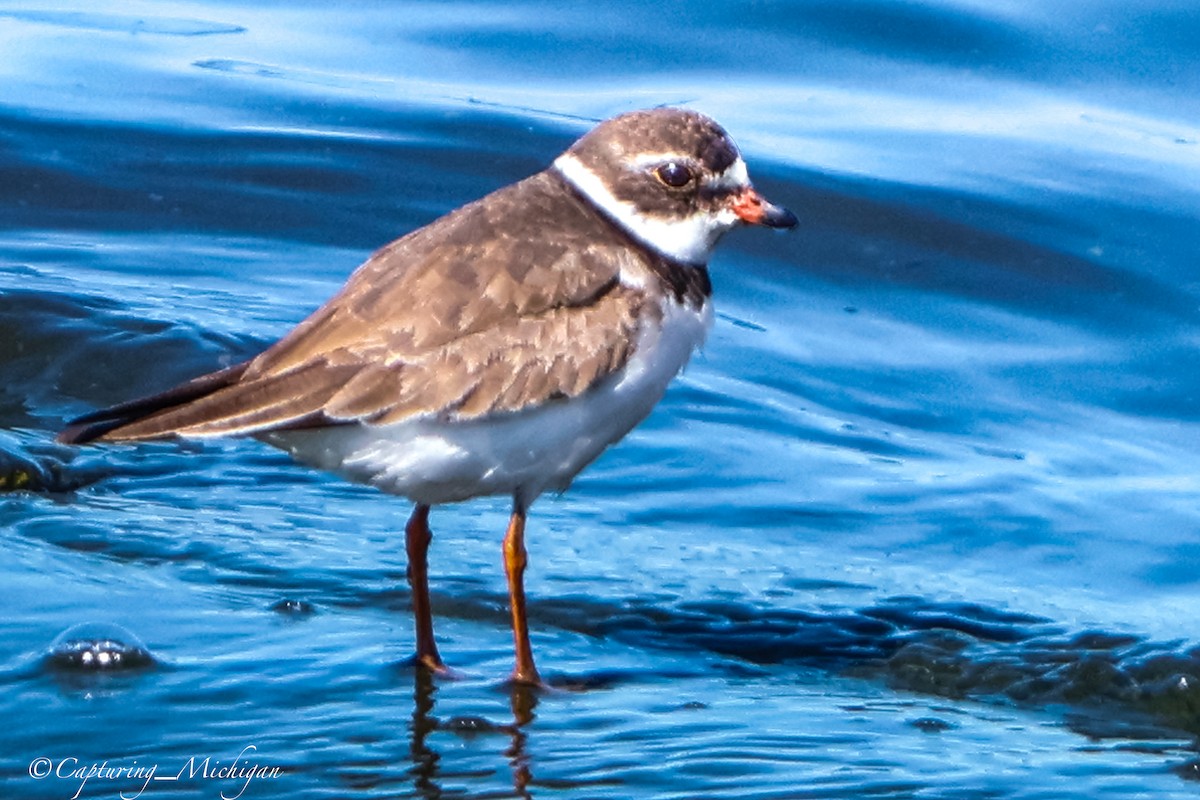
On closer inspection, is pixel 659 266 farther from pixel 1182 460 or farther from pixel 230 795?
pixel 1182 460

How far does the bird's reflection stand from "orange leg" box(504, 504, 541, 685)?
0.04 meters

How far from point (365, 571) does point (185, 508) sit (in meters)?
0.80

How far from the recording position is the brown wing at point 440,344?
503 centimetres

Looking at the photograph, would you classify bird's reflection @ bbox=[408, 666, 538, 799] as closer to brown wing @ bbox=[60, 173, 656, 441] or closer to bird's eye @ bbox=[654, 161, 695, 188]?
brown wing @ bbox=[60, 173, 656, 441]

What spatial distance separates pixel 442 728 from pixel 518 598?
22.5 inches

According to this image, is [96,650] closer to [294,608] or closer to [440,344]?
[294,608]

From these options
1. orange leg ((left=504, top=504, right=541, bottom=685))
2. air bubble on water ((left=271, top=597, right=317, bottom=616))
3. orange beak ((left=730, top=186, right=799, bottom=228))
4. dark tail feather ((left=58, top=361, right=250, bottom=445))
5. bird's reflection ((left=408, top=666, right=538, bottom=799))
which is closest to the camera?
bird's reflection ((left=408, top=666, right=538, bottom=799))

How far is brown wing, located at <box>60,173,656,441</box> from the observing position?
5031mm

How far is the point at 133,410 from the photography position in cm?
503

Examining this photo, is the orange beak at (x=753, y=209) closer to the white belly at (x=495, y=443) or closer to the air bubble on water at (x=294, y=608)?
the white belly at (x=495, y=443)

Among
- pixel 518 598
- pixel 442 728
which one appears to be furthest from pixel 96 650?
pixel 518 598

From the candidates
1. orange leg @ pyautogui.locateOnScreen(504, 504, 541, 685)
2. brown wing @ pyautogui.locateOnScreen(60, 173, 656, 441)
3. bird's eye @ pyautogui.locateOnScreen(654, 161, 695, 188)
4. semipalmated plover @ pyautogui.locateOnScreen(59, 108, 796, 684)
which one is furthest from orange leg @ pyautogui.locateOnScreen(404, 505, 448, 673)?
bird's eye @ pyautogui.locateOnScreen(654, 161, 695, 188)

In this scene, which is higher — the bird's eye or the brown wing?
the bird's eye

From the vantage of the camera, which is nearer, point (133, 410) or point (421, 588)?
point (133, 410)
